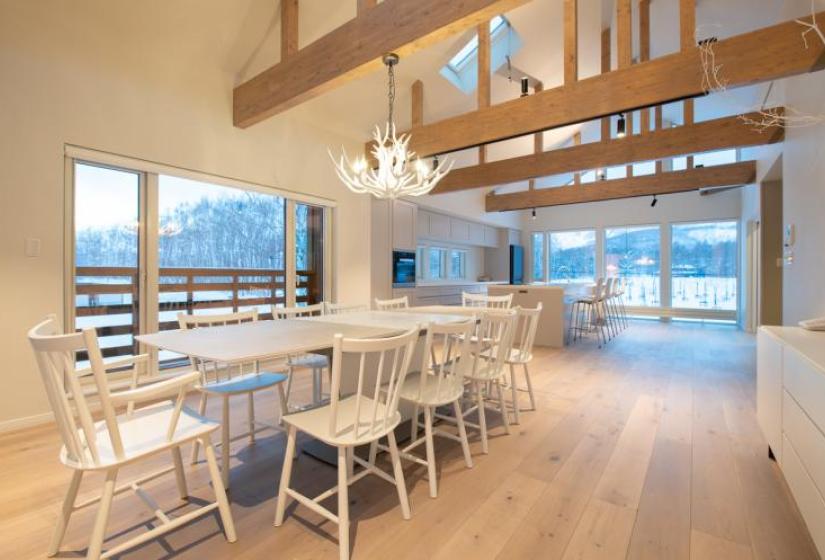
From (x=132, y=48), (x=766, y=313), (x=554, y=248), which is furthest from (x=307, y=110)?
(x=554, y=248)

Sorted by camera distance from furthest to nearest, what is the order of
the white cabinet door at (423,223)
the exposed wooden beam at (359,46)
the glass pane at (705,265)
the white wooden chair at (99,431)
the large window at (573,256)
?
the large window at (573,256) → the glass pane at (705,265) → the white cabinet door at (423,223) → the exposed wooden beam at (359,46) → the white wooden chair at (99,431)

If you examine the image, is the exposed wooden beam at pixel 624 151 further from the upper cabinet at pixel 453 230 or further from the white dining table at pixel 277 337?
the white dining table at pixel 277 337

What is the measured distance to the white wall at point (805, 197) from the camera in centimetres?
272

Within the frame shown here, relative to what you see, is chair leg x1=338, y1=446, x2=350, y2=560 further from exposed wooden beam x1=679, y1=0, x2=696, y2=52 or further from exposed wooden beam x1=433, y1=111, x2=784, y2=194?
exposed wooden beam x1=433, y1=111, x2=784, y2=194

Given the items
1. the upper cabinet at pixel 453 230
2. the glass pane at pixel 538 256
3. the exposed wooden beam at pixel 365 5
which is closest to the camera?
the exposed wooden beam at pixel 365 5

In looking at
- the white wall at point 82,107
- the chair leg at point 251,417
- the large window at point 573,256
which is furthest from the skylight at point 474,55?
the large window at point 573,256

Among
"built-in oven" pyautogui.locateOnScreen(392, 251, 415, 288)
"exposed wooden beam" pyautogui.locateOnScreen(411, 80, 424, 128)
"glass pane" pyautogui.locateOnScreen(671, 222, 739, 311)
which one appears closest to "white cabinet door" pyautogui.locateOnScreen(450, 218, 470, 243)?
"built-in oven" pyautogui.locateOnScreen(392, 251, 415, 288)

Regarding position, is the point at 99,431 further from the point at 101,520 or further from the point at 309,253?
the point at 309,253

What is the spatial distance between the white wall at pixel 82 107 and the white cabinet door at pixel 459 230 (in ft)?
14.9

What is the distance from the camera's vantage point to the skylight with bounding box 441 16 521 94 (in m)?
4.87

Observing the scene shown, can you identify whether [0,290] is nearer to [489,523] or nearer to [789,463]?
[489,523]

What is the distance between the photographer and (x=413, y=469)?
2135 mm

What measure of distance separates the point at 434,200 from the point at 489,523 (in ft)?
18.7

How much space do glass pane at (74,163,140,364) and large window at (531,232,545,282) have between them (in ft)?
28.8
